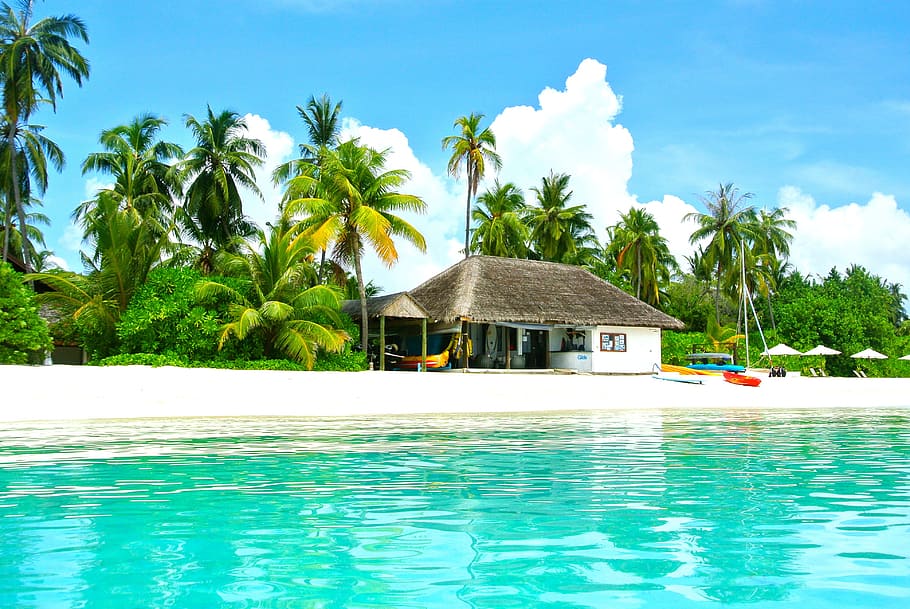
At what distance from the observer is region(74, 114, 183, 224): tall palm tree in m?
30.9

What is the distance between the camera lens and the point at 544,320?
1055 inches

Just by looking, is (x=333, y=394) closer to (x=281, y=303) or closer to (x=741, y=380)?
(x=281, y=303)

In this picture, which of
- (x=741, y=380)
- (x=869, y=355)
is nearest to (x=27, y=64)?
(x=741, y=380)

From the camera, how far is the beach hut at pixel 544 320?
27.1 metres

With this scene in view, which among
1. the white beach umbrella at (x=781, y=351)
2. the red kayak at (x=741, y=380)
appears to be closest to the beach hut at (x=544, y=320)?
the white beach umbrella at (x=781, y=351)

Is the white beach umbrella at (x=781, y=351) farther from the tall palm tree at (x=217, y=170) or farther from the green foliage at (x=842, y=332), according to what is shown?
the tall palm tree at (x=217, y=170)

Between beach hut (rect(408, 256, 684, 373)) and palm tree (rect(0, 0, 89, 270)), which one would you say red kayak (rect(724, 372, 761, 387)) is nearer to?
beach hut (rect(408, 256, 684, 373))

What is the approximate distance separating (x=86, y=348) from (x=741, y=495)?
773 inches

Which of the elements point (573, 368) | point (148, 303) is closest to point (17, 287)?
point (148, 303)

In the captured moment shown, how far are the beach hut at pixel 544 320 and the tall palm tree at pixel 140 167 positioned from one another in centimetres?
1167

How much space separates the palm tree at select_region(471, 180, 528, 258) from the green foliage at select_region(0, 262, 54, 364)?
22.3m

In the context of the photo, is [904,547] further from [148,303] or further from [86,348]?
[86,348]

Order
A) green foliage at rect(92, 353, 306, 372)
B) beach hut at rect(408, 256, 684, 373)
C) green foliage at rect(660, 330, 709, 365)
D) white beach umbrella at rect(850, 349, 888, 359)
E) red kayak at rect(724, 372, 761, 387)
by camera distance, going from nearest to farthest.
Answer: green foliage at rect(92, 353, 306, 372) → red kayak at rect(724, 372, 761, 387) → beach hut at rect(408, 256, 684, 373) → green foliage at rect(660, 330, 709, 365) → white beach umbrella at rect(850, 349, 888, 359)

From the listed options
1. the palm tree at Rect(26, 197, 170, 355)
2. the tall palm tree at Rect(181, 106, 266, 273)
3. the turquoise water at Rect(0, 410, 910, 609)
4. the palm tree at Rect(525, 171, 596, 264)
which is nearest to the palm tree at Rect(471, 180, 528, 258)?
the palm tree at Rect(525, 171, 596, 264)
